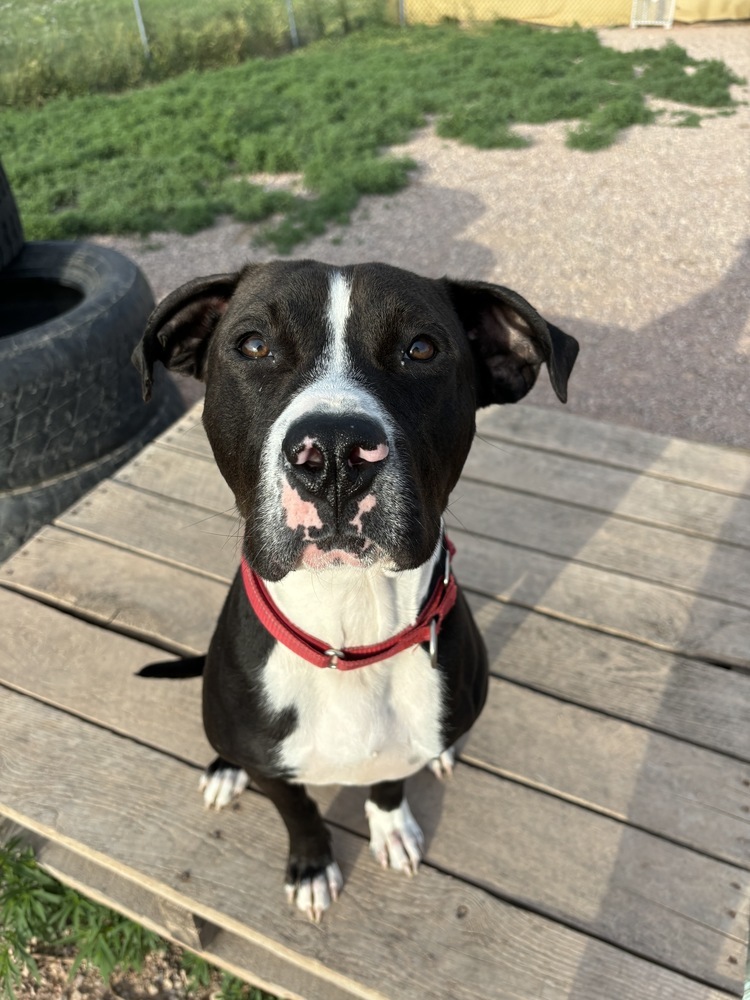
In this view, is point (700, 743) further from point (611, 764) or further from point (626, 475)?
point (626, 475)

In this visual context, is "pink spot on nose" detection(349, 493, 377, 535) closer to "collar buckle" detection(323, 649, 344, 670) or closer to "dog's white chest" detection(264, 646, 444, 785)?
"collar buckle" detection(323, 649, 344, 670)

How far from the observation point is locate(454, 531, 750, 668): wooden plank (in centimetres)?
325

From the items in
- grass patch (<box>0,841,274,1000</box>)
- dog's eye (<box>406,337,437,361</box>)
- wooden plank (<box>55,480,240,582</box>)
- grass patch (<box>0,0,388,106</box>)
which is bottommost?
grass patch (<box>0,841,274,1000</box>)

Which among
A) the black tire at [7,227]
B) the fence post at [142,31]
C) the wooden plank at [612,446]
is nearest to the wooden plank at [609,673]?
the wooden plank at [612,446]

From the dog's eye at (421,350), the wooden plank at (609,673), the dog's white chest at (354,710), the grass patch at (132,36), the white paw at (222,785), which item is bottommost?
the wooden plank at (609,673)

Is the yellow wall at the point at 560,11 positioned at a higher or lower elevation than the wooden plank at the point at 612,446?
higher

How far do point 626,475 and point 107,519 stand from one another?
2599 mm

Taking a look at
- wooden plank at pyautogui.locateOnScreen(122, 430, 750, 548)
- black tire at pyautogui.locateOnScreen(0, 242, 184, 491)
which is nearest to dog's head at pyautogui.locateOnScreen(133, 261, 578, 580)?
wooden plank at pyautogui.locateOnScreen(122, 430, 750, 548)

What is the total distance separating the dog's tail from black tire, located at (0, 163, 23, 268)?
294 cm

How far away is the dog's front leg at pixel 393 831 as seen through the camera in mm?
2549

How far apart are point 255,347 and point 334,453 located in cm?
54

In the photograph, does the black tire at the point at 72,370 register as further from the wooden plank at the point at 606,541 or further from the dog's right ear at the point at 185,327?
the wooden plank at the point at 606,541

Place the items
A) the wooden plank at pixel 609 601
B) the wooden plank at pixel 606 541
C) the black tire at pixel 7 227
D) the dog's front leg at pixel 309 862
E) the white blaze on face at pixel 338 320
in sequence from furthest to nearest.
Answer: the black tire at pixel 7 227 → the wooden plank at pixel 606 541 → the wooden plank at pixel 609 601 → the dog's front leg at pixel 309 862 → the white blaze on face at pixel 338 320

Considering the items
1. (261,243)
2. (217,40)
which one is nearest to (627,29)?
(217,40)
